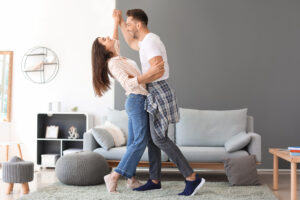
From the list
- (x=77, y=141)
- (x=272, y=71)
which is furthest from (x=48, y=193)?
(x=272, y=71)

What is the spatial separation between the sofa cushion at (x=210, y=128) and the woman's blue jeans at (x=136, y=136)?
1.51 m

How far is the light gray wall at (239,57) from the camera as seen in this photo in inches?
201

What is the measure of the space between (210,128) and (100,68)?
1.88 metres

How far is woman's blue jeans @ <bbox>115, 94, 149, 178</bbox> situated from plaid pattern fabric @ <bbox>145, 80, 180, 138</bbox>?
7cm

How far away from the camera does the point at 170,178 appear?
443 centimetres

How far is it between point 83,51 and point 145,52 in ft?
9.13

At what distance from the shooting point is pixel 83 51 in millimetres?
5680

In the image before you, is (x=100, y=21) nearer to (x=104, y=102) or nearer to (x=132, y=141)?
(x=104, y=102)

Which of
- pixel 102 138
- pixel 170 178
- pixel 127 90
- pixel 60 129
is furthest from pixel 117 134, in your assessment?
pixel 60 129

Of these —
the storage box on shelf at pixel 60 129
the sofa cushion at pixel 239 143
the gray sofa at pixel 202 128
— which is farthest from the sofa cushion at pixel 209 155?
the storage box on shelf at pixel 60 129

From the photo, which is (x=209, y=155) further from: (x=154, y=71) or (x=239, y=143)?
(x=154, y=71)

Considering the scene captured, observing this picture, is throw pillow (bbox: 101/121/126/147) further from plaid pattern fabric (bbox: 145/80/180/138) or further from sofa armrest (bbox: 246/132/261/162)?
sofa armrest (bbox: 246/132/261/162)

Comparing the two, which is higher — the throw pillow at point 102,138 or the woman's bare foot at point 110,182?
the throw pillow at point 102,138

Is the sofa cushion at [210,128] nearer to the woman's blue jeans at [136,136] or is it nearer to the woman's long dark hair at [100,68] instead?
the woman's blue jeans at [136,136]
